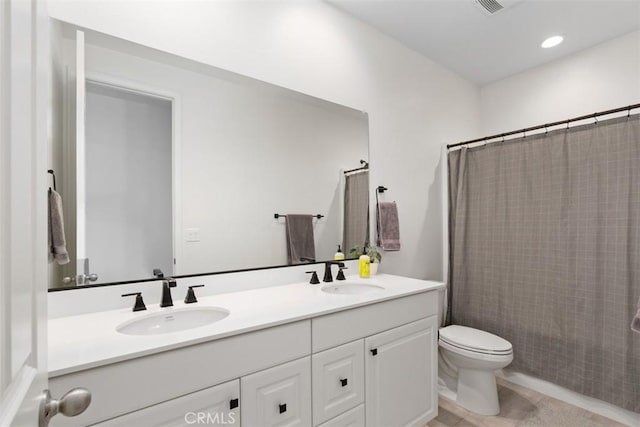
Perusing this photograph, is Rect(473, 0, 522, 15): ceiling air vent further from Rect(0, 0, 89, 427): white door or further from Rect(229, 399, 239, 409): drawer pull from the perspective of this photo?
Rect(229, 399, 239, 409): drawer pull

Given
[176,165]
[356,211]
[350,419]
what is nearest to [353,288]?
[356,211]

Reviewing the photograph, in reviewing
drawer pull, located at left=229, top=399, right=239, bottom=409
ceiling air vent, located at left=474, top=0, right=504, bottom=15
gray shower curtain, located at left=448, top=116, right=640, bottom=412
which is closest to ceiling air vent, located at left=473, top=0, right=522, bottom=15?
ceiling air vent, located at left=474, top=0, right=504, bottom=15

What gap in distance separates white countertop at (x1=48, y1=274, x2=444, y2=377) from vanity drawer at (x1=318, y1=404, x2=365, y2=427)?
458mm

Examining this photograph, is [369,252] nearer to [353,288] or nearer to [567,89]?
[353,288]

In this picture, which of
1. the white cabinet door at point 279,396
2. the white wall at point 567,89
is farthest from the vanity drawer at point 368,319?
the white wall at point 567,89

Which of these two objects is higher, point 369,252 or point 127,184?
point 127,184

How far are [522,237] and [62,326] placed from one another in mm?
2710

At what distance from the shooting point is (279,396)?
1.13 m

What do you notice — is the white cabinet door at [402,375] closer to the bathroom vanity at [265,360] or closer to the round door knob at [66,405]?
the bathroom vanity at [265,360]

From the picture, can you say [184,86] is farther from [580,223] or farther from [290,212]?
[580,223]

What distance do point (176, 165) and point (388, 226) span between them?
145 centimetres

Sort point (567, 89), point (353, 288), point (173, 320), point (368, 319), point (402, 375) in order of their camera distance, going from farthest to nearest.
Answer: point (567, 89)
point (353, 288)
point (402, 375)
point (368, 319)
point (173, 320)

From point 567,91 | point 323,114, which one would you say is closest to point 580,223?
point 567,91

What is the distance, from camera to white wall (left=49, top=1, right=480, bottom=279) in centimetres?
142
